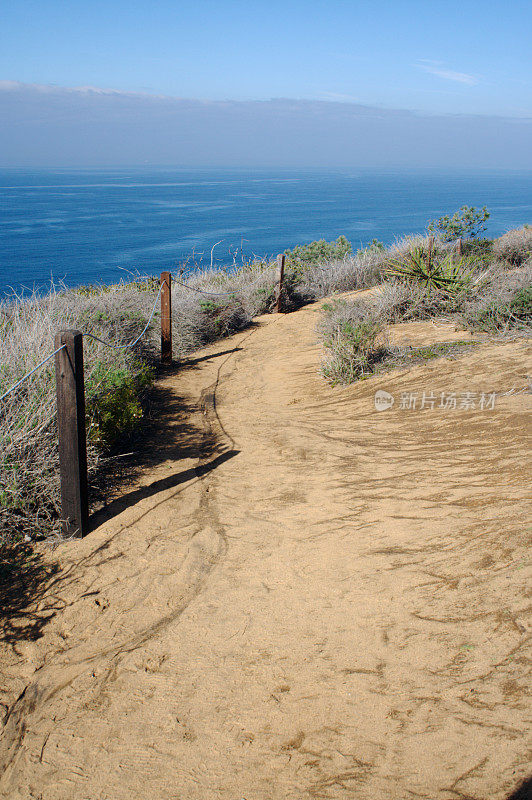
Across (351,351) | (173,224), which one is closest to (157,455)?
(351,351)

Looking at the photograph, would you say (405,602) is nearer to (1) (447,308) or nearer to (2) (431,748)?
(2) (431,748)

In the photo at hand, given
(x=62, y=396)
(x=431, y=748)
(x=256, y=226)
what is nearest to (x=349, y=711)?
(x=431, y=748)

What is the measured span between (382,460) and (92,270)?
34905 mm

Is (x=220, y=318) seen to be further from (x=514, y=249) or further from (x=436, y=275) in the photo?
(x=514, y=249)

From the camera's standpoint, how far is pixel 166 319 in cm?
973

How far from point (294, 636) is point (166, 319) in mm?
7411

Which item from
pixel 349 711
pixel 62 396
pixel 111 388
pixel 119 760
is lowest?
pixel 119 760

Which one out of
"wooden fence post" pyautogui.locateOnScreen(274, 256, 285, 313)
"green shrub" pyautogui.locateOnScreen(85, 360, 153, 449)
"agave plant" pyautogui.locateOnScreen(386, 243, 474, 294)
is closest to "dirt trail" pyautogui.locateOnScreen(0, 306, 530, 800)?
"green shrub" pyautogui.locateOnScreen(85, 360, 153, 449)

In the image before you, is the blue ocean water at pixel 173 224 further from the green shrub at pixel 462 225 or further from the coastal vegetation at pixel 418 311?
the coastal vegetation at pixel 418 311

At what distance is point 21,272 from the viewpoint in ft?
110

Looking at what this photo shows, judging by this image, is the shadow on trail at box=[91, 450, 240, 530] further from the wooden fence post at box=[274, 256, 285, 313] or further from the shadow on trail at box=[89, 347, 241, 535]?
the wooden fence post at box=[274, 256, 285, 313]

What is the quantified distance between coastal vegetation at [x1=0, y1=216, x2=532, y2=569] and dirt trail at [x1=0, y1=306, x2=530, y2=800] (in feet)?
2.12

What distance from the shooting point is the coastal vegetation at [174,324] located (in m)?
4.54

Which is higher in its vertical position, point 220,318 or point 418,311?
point 418,311
